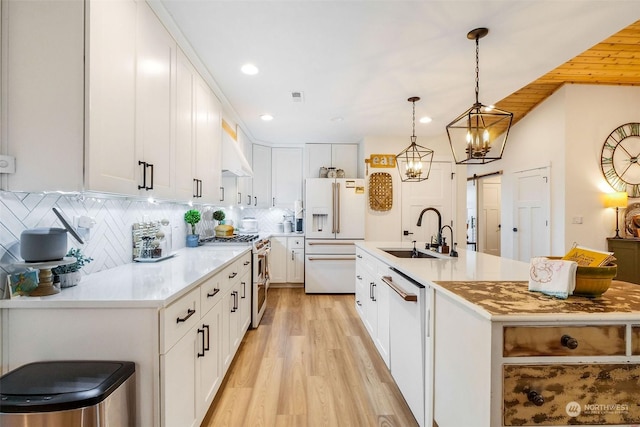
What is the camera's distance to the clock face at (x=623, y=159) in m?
4.32

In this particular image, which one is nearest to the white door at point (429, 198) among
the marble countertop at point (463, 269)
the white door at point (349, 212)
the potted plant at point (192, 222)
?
the white door at point (349, 212)

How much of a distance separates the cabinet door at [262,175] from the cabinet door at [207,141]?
7.00 ft

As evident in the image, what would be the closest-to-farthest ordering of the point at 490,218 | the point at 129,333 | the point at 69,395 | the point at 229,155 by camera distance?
1. the point at 69,395
2. the point at 129,333
3. the point at 229,155
4. the point at 490,218

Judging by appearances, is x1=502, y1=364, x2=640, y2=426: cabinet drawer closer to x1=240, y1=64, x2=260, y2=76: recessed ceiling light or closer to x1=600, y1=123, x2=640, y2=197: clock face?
x1=240, y1=64, x2=260, y2=76: recessed ceiling light

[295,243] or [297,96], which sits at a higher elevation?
[297,96]

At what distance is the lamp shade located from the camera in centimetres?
411

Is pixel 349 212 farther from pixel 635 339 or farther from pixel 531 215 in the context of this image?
pixel 635 339

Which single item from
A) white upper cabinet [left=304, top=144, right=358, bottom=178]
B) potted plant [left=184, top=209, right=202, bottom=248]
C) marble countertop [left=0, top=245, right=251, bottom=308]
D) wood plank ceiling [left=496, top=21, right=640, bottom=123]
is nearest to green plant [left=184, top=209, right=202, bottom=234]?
potted plant [left=184, top=209, right=202, bottom=248]

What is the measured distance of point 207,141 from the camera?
2691 millimetres

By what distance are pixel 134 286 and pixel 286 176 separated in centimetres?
411

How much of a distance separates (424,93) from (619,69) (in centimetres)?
330

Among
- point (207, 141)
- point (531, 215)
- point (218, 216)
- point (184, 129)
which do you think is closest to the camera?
point (184, 129)

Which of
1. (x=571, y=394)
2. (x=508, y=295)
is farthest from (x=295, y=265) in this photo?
(x=571, y=394)

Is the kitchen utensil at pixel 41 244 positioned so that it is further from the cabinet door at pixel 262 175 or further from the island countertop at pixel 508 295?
the cabinet door at pixel 262 175
